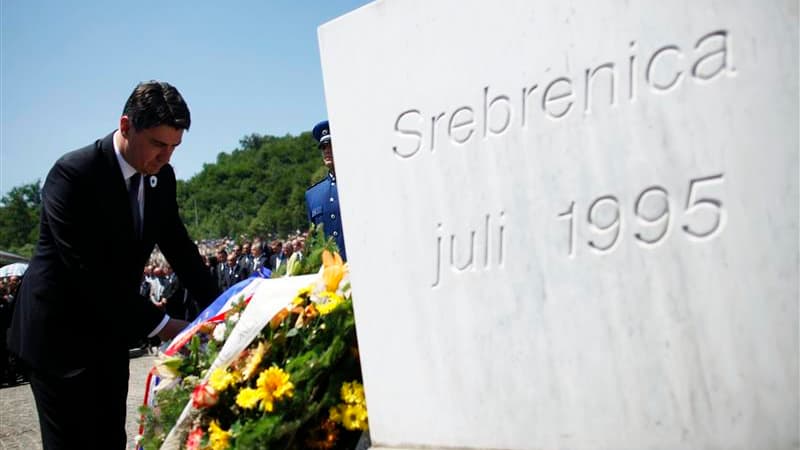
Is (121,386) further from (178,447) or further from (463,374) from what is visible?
(463,374)

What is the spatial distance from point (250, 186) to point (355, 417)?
109479mm

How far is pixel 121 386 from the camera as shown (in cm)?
257

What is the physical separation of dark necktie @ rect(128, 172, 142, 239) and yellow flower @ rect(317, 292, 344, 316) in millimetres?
929

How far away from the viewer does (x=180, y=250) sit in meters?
2.92

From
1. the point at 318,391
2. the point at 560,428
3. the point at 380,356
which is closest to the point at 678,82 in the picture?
the point at 560,428

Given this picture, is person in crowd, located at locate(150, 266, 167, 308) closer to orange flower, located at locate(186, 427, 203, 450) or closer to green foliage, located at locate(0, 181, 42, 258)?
orange flower, located at locate(186, 427, 203, 450)

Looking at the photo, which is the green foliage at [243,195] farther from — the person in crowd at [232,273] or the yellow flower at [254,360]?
the yellow flower at [254,360]

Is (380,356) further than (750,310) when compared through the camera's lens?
Yes

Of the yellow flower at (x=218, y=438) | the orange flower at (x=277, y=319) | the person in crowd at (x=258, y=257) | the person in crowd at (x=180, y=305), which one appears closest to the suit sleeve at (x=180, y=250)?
the orange flower at (x=277, y=319)

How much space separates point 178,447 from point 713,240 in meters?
1.66

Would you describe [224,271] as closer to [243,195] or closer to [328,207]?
[328,207]

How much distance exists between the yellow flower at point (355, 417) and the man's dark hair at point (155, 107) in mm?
1275

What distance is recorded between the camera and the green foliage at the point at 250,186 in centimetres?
9244

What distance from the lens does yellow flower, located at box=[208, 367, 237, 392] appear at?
2047 mm
